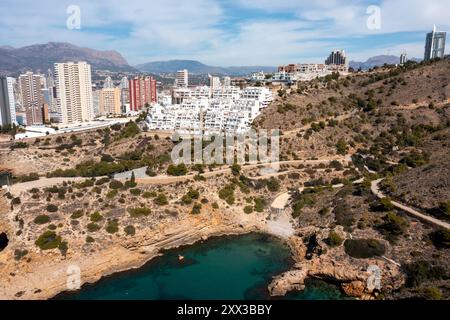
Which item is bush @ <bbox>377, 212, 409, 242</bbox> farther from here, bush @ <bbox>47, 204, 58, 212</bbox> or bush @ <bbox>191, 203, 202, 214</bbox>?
bush @ <bbox>47, 204, 58, 212</bbox>

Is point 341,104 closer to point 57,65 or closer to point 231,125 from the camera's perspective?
point 231,125

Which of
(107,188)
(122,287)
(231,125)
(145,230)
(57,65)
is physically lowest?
(122,287)

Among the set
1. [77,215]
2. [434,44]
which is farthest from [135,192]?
[434,44]

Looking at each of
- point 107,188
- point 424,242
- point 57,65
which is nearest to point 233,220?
point 107,188

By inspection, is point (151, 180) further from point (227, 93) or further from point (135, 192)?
point (227, 93)

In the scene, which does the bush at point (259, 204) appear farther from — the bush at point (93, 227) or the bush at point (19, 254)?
the bush at point (19, 254)

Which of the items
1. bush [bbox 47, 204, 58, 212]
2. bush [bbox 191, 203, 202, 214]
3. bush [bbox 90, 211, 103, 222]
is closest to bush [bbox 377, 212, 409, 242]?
bush [bbox 191, 203, 202, 214]
